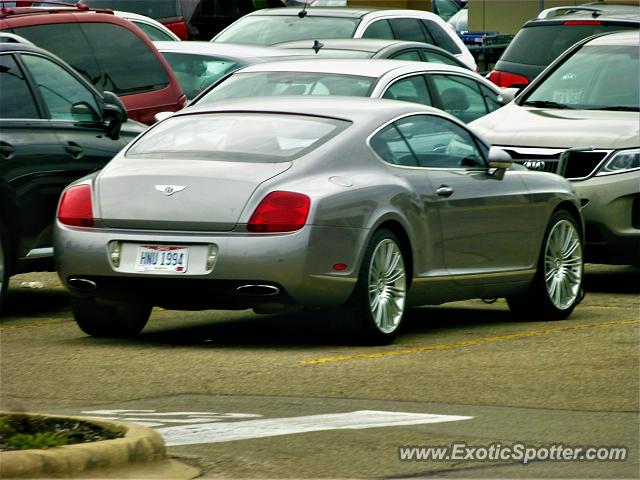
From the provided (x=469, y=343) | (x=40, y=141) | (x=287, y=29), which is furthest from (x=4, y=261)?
(x=287, y=29)

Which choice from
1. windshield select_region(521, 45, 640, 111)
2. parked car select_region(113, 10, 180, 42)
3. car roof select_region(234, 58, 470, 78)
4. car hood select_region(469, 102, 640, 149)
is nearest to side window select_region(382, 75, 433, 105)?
car roof select_region(234, 58, 470, 78)

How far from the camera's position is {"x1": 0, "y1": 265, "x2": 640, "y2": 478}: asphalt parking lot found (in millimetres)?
6828

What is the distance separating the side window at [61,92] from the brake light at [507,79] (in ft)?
27.2

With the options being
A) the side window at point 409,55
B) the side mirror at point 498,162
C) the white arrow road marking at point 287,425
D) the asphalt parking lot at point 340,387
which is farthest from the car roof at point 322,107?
the side window at point 409,55

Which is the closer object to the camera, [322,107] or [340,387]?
[340,387]

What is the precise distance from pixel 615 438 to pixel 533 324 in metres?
4.27

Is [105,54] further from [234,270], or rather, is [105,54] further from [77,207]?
[234,270]

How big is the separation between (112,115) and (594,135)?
148 inches

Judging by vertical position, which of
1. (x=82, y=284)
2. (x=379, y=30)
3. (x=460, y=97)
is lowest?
(x=379, y=30)

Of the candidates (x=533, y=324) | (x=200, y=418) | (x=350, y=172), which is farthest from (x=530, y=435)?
(x=533, y=324)

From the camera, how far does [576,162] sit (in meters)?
13.5

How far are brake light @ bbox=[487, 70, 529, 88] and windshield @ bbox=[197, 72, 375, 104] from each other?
632 centimetres

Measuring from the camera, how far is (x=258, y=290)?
9.58 metres

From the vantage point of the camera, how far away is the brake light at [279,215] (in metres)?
9.53
